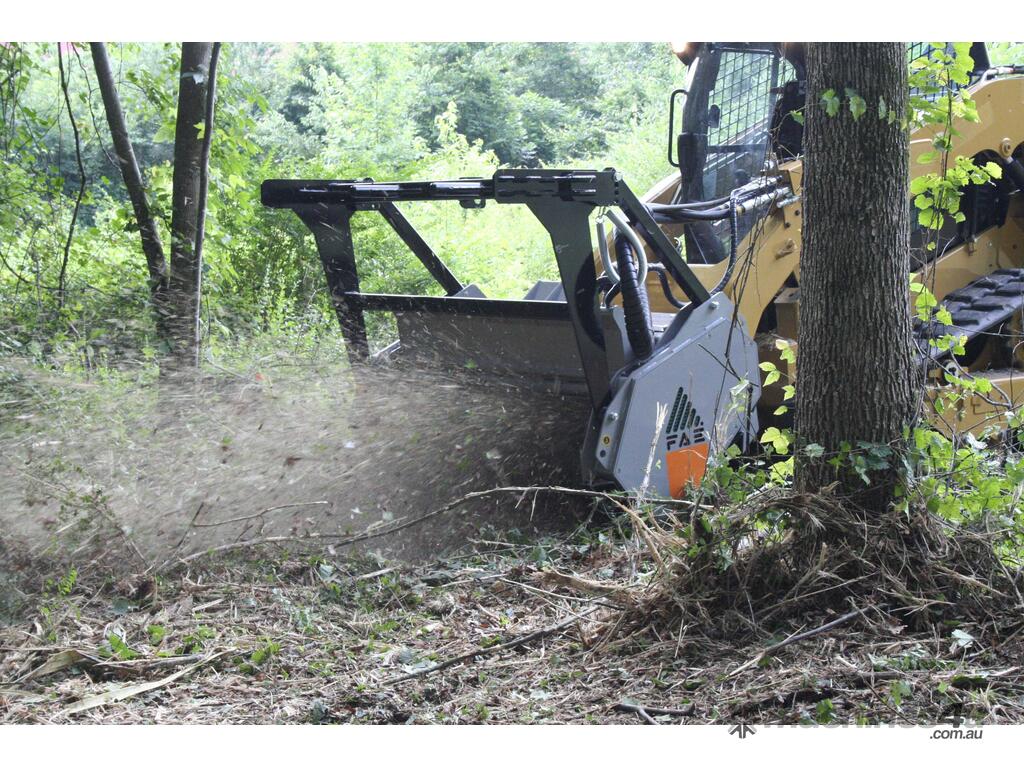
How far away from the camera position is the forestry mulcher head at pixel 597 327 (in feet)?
14.0

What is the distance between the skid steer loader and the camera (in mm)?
4383

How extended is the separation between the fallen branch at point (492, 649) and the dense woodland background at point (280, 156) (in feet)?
8.23

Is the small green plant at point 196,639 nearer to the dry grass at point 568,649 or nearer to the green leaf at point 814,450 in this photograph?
the dry grass at point 568,649

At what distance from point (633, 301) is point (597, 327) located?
0.19m

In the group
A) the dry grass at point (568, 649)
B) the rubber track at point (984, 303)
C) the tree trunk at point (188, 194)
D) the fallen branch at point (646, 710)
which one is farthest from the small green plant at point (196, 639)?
the rubber track at point (984, 303)

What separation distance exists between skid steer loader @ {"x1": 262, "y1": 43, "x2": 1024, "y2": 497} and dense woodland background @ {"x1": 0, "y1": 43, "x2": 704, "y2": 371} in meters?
0.79

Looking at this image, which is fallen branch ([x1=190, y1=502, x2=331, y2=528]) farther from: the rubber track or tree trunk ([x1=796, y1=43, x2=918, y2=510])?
the rubber track

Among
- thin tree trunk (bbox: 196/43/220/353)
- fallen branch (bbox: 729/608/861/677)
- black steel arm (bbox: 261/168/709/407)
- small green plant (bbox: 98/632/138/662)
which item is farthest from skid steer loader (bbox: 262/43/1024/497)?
small green plant (bbox: 98/632/138/662)

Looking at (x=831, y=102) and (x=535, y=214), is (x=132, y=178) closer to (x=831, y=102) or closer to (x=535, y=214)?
(x=535, y=214)

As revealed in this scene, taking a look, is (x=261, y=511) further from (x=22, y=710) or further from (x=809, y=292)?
(x=809, y=292)

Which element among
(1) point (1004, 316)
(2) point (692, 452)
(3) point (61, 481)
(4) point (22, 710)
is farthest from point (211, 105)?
(1) point (1004, 316)

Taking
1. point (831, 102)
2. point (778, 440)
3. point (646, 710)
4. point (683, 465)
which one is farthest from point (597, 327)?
point (646, 710)

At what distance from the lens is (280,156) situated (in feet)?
53.9

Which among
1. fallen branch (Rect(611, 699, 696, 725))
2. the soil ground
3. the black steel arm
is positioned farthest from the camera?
the black steel arm
